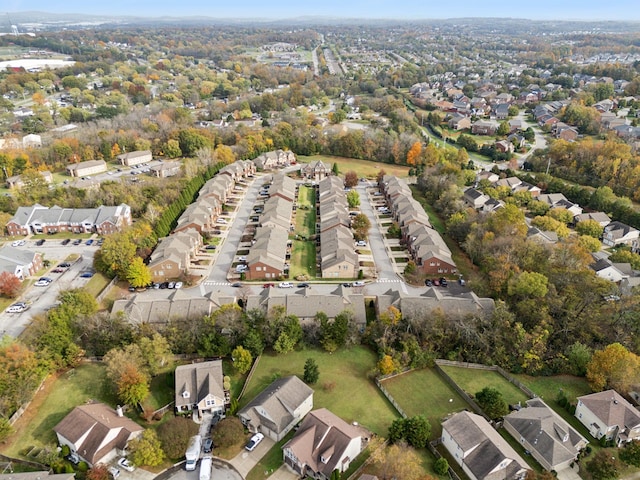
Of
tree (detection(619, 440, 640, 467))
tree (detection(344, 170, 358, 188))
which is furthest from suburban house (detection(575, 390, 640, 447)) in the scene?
tree (detection(344, 170, 358, 188))

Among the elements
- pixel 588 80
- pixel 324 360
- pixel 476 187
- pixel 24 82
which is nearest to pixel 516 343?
pixel 324 360

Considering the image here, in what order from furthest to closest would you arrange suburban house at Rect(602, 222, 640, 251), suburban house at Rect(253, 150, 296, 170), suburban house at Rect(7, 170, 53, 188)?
suburban house at Rect(253, 150, 296, 170) < suburban house at Rect(7, 170, 53, 188) < suburban house at Rect(602, 222, 640, 251)

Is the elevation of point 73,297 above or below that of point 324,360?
above

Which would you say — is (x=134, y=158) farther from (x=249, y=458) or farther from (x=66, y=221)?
(x=249, y=458)

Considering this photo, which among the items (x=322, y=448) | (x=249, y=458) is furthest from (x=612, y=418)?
(x=249, y=458)

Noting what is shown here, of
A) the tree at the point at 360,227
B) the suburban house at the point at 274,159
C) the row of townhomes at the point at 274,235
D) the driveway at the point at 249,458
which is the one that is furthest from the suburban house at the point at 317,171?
the driveway at the point at 249,458

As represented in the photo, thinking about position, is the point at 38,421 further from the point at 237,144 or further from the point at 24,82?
the point at 24,82

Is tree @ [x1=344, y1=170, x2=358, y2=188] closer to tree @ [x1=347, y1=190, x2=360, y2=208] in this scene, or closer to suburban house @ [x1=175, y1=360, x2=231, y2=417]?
A: tree @ [x1=347, y1=190, x2=360, y2=208]
